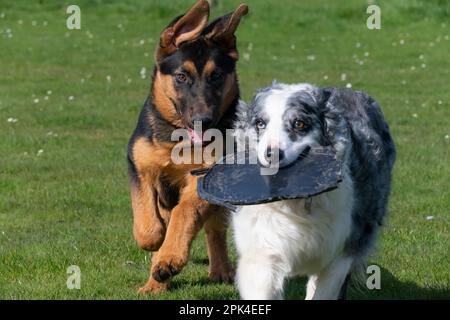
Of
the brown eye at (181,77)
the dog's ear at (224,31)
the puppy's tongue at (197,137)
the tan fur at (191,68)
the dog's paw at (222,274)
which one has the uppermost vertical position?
the dog's ear at (224,31)

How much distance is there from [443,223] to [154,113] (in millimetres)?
3087

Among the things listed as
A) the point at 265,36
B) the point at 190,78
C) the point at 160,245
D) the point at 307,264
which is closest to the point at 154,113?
the point at 190,78

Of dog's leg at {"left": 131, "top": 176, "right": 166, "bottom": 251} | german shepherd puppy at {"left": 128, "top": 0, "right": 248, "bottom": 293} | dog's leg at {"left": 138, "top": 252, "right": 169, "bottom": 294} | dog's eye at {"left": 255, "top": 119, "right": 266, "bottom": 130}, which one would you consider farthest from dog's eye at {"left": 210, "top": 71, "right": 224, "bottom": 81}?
dog's eye at {"left": 255, "top": 119, "right": 266, "bottom": 130}

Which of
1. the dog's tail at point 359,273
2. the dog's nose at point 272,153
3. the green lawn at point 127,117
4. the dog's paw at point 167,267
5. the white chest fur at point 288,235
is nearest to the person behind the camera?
the dog's nose at point 272,153

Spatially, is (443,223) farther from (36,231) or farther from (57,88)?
(57,88)

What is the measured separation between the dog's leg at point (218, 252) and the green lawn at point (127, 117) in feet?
0.57

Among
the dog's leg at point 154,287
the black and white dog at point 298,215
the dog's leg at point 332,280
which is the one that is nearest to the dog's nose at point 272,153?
the black and white dog at point 298,215

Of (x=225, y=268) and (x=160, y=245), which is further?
(x=225, y=268)

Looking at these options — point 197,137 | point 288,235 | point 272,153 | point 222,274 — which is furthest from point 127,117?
point 272,153

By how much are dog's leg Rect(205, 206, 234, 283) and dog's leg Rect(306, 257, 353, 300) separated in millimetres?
1550

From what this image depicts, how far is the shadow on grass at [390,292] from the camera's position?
6.54m

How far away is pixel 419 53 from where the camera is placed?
19.2m

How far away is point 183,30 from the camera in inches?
266

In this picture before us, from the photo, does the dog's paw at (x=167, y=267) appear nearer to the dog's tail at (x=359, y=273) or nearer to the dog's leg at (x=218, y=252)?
the dog's leg at (x=218, y=252)
